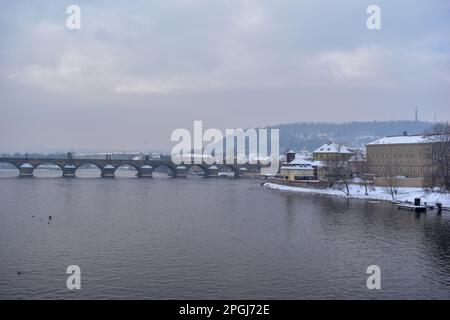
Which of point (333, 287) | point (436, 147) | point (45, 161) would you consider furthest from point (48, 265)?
point (45, 161)

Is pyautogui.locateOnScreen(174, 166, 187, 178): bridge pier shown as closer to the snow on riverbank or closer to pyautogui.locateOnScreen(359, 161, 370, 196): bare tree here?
the snow on riverbank

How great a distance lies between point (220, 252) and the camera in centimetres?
2550

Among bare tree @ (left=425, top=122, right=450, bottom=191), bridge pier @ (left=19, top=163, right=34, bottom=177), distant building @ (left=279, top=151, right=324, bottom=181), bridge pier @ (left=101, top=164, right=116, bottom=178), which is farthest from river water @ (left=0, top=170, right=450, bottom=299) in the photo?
bridge pier @ (left=101, top=164, right=116, bottom=178)

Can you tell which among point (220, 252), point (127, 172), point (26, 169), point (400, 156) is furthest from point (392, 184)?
point (127, 172)

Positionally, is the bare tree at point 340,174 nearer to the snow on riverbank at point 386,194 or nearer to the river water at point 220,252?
the snow on riverbank at point 386,194

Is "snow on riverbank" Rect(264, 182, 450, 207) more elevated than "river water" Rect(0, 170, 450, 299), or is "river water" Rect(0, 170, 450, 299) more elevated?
"snow on riverbank" Rect(264, 182, 450, 207)

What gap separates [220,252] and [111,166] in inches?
3710

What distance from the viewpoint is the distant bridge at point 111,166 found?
358 feet

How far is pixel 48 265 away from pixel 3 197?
118ft

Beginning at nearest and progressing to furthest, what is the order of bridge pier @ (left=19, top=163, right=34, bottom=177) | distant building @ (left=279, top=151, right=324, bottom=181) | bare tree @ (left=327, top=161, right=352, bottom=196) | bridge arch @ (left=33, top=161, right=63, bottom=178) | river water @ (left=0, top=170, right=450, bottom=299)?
river water @ (left=0, top=170, right=450, bottom=299) → bare tree @ (left=327, top=161, right=352, bottom=196) → distant building @ (left=279, top=151, right=324, bottom=181) → bridge pier @ (left=19, top=163, right=34, bottom=177) → bridge arch @ (left=33, top=161, right=63, bottom=178)

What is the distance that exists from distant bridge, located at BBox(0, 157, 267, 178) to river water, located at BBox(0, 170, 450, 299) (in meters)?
68.9

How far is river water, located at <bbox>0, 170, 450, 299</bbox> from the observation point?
63.4ft
